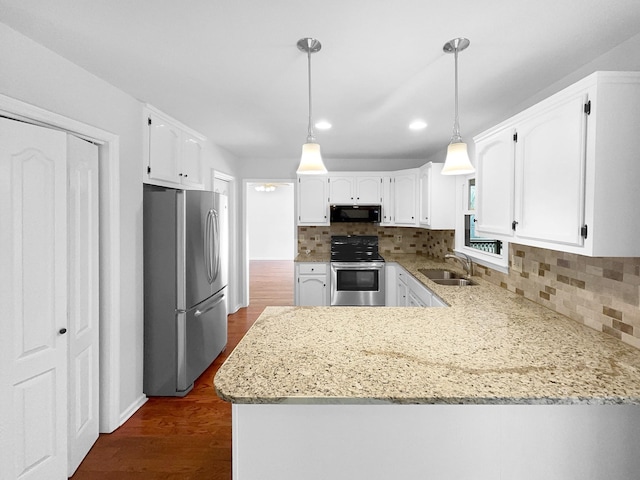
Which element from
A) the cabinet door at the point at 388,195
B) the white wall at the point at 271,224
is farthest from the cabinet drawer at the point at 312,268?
the white wall at the point at 271,224

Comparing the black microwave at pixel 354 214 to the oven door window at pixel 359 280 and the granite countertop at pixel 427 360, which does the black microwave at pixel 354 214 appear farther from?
the granite countertop at pixel 427 360

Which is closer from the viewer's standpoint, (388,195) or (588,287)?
(588,287)

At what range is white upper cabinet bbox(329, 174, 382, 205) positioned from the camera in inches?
189

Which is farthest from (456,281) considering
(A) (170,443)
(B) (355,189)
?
(A) (170,443)

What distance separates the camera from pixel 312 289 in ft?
15.3

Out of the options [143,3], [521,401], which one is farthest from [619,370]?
[143,3]

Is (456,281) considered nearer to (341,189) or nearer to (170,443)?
(341,189)

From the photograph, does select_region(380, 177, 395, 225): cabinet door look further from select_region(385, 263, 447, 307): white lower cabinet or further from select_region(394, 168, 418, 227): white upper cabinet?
select_region(385, 263, 447, 307): white lower cabinet

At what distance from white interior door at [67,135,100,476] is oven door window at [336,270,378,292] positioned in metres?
2.88

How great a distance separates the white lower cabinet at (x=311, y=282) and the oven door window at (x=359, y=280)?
30 centimetres

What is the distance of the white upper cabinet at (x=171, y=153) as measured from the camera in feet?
8.98

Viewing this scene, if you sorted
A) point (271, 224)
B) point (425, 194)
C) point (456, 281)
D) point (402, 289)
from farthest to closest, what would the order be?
point (271, 224), point (425, 194), point (402, 289), point (456, 281)

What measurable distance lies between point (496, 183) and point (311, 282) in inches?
117

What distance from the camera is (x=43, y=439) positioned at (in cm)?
172
